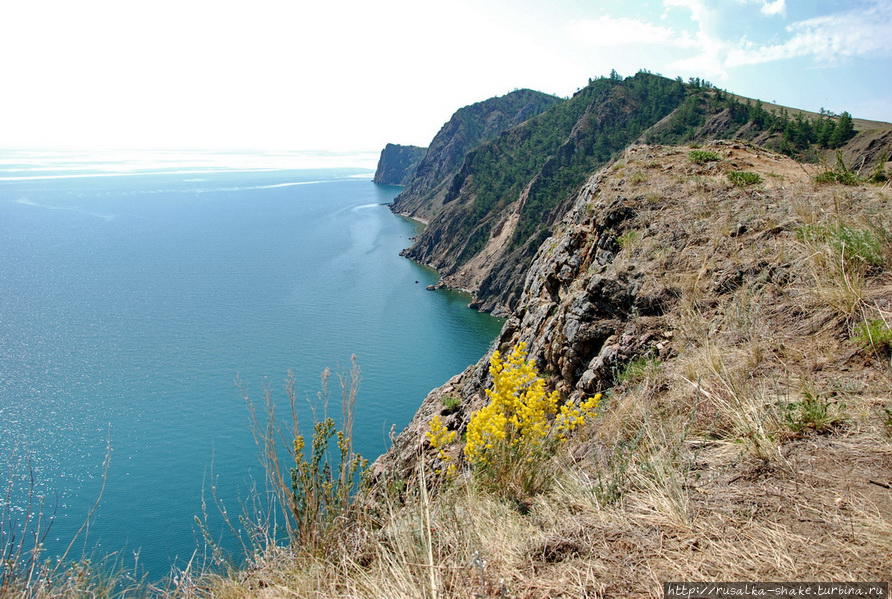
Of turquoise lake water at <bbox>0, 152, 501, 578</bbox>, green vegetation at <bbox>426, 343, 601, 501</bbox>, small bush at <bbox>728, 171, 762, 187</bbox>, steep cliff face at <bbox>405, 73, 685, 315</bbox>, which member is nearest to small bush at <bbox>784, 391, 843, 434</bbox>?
green vegetation at <bbox>426, 343, 601, 501</bbox>

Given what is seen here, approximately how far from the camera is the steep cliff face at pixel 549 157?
58.6 m

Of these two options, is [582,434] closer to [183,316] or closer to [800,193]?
[800,193]

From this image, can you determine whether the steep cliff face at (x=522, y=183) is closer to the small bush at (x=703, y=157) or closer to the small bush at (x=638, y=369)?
the small bush at (x=703, y=157)

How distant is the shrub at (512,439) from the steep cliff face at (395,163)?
186 metres

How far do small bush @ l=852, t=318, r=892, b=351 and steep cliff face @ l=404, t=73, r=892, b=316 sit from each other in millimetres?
48744

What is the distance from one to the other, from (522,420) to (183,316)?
47743mm

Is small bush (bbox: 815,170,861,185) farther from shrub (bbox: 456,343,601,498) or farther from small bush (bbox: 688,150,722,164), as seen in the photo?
shrub (bbox: 456,343,601,498)

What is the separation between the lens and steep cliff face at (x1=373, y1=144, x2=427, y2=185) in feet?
610

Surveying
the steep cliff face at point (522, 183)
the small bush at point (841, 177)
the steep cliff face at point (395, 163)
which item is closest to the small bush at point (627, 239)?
the small bush at point (841, 177)

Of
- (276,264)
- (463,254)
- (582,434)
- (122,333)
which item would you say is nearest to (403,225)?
(463,254)

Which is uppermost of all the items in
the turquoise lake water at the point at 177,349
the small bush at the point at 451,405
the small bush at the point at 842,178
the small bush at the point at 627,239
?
the small bush at the point at 842,178

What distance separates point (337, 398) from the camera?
1214 inches

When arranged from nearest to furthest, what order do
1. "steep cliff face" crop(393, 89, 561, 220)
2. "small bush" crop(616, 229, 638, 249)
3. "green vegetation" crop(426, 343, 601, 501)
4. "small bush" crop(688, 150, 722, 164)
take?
1. "green vegetation" crop(426, 343, 601, 501)
2. "small bush" crop(616, 229, 638, 249)
3. "small bush" crop(688, 150, 722, 164)
4. "steep cliff face" crop(393, 89, 561, 220)

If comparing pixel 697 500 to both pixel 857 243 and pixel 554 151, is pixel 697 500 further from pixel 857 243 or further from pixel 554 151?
pixel 554 151
